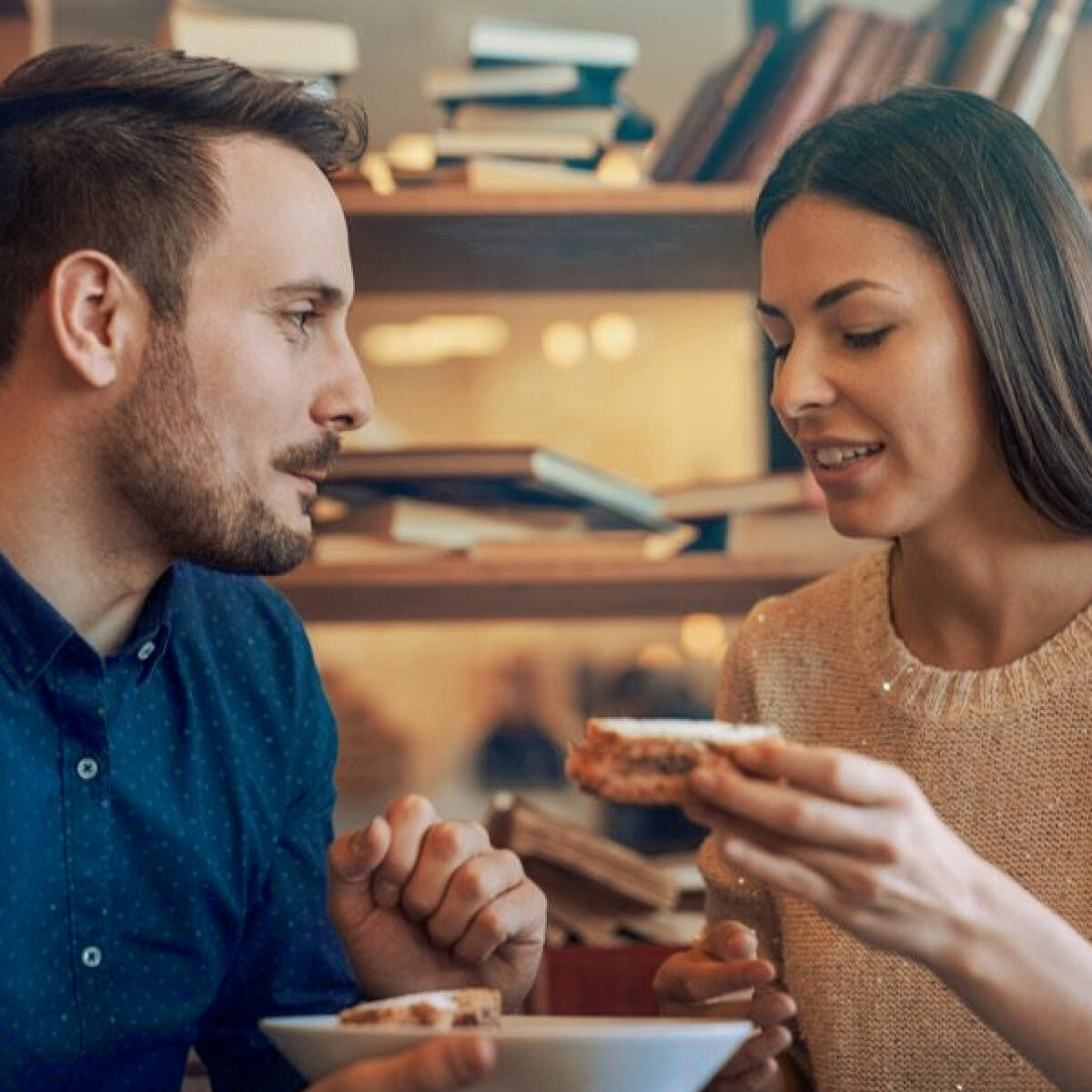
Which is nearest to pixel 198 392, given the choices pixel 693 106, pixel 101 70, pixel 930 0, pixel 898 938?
pixel 101 70

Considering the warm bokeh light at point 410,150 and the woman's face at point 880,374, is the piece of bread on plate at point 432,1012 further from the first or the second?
the warm bokeh light at point 410,150

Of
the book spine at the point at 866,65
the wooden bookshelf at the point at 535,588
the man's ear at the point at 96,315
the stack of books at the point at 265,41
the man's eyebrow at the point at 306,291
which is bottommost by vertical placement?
the wooden bookshelf at the point at 535,588

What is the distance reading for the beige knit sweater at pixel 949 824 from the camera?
1.63 m

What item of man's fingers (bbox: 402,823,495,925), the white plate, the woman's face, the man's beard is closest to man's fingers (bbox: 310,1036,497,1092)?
the white plate

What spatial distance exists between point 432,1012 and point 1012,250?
86cm

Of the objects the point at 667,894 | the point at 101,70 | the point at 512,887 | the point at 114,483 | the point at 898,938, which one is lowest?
the point at 667,894

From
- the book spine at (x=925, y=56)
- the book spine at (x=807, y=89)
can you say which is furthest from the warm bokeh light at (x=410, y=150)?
the book spine at (x=925, y=56)

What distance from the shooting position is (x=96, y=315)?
5.12 ft

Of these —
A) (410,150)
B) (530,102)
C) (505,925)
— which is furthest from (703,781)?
(410,150)

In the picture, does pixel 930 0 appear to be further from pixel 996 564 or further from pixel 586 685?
pixel 996 564

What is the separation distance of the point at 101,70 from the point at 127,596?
0.45 metres

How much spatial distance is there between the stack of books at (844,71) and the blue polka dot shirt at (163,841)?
3.91 feet

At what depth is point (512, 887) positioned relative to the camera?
4.68 ft

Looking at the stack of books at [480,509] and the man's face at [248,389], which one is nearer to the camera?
the man's face at [248,389]
